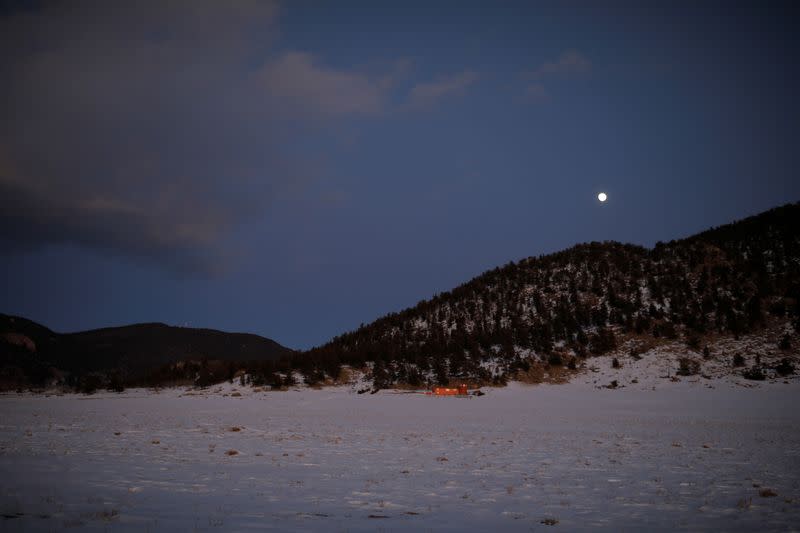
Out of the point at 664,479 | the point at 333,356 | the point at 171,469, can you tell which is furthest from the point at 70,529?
the point at 333,356

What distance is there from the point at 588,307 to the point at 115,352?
58.0 meters

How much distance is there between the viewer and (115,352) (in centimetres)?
6638

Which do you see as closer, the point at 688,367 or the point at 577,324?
the point at 688,367

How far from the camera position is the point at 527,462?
404 inches

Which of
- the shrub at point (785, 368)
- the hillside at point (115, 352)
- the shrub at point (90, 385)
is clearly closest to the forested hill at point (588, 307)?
the shrub at point (785, 368)

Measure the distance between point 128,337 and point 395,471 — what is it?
74074mm

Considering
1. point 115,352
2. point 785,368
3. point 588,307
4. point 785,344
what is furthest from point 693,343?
point 115,352

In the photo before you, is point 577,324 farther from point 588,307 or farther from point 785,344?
point 785,344

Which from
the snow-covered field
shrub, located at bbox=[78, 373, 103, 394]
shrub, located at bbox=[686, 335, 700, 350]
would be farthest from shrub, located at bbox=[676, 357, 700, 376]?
shrub, located at bbox=[78, 373, 103, 394]

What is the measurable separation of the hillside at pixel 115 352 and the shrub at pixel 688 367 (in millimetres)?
28805

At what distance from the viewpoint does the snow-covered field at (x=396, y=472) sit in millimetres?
6004

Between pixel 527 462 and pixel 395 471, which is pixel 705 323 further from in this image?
pixel 395 471

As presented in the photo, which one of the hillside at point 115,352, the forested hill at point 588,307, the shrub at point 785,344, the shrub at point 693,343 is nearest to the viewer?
the shrub at point 785,344

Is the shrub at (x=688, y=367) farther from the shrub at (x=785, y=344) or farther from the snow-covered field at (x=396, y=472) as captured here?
the snow-covered field at (x=396, y=472)
